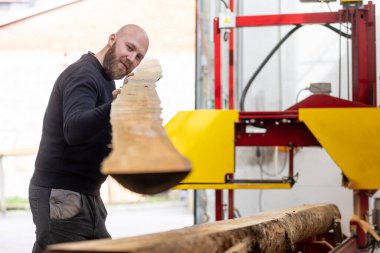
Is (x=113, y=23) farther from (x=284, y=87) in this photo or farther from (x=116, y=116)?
(x=116, y=116)

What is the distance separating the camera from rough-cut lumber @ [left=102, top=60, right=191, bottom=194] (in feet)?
6.06

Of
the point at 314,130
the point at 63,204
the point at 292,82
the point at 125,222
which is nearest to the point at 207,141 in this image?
the point at 314,130

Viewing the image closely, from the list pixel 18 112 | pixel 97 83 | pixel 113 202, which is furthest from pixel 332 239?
pixel 113 202

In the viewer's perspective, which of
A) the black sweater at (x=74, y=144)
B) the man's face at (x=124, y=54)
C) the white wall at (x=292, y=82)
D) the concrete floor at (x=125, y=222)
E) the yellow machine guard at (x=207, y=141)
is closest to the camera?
the black sweater at (x=74, y=144)

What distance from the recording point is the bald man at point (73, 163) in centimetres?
273

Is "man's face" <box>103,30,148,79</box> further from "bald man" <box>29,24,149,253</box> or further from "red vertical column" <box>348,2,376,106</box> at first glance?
"red vertical column" <box>348,2,376,106</box>

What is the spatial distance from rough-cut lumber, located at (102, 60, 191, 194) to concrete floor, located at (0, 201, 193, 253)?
3.60 meters

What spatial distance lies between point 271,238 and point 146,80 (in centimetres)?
80

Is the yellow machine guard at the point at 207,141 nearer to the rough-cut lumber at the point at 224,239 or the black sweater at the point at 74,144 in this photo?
the rough-cut lumber at the point at 224,239

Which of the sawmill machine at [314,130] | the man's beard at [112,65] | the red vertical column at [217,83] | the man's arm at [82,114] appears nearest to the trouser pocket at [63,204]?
the man's arm at [82,114]

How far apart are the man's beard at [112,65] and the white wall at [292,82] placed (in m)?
3.45

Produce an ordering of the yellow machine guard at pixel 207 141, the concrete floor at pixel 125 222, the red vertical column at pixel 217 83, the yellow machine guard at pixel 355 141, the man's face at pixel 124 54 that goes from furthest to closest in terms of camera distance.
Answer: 1. the concrete floor at pixel 125 222
2. the red vertical column at pixel 217 83
3. the yellow machine guard at pixel 207 141
4. the yellow machine guard at pixel 355 141
5. the man's face at pixel 124 54

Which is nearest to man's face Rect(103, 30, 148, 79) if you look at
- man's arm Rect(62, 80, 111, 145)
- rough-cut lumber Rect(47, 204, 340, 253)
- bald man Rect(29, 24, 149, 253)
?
bald man Rect(29, 24, 149, 253)

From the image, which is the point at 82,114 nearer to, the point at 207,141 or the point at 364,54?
the point at 207,141
